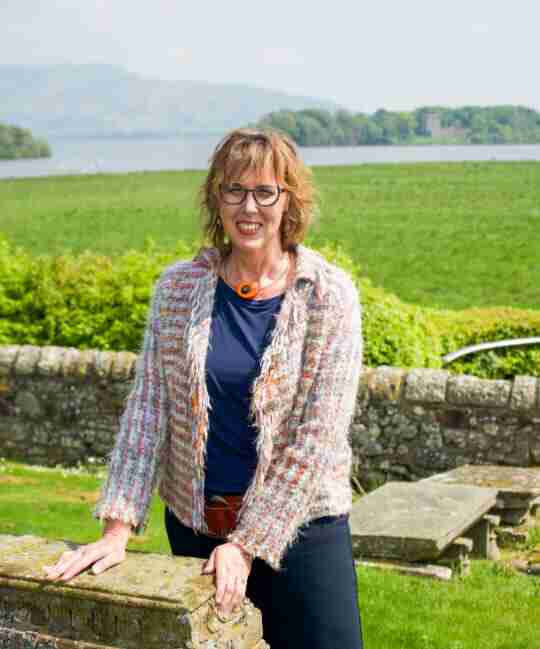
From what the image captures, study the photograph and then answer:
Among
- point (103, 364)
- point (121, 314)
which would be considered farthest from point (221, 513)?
point (121, 314)

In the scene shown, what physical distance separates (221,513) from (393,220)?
33367 mm

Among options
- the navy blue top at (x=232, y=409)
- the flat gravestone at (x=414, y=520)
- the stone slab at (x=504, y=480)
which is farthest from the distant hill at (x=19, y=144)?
the navy blue top at (x=232, y=409)

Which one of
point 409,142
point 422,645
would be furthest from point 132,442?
point 409,142

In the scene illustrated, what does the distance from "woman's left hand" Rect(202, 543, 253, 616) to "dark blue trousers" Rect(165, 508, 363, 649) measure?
15 cm

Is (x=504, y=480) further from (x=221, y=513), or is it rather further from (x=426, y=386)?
(x=221, y=513)

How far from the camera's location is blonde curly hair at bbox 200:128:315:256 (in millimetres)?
3107

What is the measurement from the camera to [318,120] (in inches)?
5433

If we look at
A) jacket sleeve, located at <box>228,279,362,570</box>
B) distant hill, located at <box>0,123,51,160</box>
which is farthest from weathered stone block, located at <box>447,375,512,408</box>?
distant hill, located at <box>0,123,51,160</box>

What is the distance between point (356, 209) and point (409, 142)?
95.9 metres

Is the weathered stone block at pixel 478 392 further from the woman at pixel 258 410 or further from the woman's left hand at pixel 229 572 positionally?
the woman's left hand at pixel 229 572

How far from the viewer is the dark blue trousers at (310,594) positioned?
9.98 feet

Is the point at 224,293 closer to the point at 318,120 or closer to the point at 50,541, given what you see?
the point at 50,541

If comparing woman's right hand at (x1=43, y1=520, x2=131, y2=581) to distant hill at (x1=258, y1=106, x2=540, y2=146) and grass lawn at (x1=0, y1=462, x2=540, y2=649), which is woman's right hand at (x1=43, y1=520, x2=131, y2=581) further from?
distant hill at (x1=258, y1=106, x2=540, y2=146)

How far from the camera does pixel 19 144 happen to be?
13162 cm
